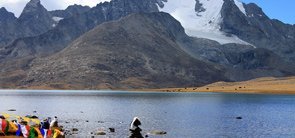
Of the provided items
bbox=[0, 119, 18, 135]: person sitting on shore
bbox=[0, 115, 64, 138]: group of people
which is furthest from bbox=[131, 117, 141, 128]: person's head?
bbox=[0, 119, 18, 135]: person sitting on shore

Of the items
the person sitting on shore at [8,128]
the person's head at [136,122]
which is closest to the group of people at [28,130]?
the person sitting on shore at [8,128]

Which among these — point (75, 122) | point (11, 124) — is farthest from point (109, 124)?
point (11, 124)

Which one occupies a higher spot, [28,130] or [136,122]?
[136,122]

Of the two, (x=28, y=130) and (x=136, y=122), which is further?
(x=28, y=130)

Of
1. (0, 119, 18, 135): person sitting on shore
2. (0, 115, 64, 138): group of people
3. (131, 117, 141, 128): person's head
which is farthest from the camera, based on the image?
(0, 119, 18, 135): person sitting on shore

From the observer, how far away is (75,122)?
108 meters

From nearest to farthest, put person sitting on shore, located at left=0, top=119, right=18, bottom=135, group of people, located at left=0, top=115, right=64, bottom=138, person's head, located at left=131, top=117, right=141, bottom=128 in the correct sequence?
person's head, located at left=131, top=117, right=141, bottom=128 → group of people, located at left=0, top=115, right=64, bottom=138 → person sitting on shore, located at left=0, top=119, right=18, bottom=135

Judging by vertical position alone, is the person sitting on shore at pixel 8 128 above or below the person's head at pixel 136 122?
below

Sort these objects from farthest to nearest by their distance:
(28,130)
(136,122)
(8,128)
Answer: (8,128) < (28,130) < (136,122)

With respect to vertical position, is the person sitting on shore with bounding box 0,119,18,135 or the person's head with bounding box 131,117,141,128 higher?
the person's head with bounding box 131,117,141,128

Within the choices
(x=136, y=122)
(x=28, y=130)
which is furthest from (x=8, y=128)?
(x=136, y=122)

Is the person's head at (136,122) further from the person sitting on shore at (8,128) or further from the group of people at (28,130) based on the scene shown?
the person sitting on shore at (8,128)

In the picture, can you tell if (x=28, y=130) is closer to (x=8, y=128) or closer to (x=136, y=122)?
(x=8, y=128)

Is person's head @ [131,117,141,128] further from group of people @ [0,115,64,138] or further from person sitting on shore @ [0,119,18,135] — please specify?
person sitting on shore @ [0,119,18,135]
